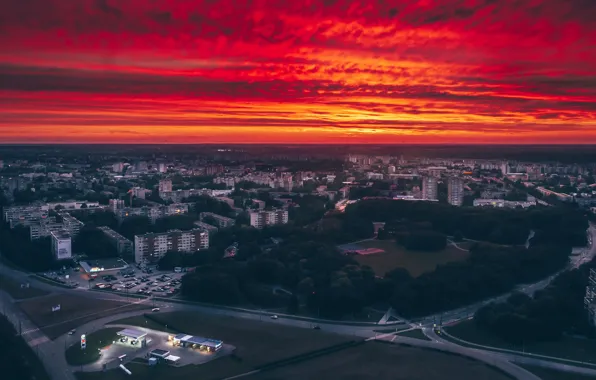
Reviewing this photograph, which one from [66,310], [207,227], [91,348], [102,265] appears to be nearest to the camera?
[91,348]

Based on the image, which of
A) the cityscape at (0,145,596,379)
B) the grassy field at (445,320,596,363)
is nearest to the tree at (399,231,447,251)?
the cityscape at (0,145,596,379)

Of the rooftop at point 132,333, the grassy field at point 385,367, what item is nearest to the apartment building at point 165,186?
the rooftop at point 132,333

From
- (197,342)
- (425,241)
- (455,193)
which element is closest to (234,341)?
(197,342)

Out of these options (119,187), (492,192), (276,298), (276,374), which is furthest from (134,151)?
(276,374)

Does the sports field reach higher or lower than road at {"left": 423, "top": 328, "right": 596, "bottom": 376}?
higher

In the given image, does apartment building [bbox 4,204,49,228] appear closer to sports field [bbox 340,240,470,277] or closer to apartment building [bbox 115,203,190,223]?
apartment building [bbox 115,203,190,223]

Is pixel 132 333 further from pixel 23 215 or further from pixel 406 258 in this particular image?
pixel 23 215

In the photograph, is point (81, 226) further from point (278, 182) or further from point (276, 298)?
point (278, 182)
